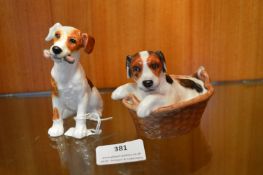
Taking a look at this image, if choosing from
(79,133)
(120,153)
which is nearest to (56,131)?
(79,133)

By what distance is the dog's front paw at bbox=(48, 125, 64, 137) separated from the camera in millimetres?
711

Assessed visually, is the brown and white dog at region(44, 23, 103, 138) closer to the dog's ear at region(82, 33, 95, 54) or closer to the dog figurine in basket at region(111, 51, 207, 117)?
the dog's ear at region(82, 33, 95, 54)

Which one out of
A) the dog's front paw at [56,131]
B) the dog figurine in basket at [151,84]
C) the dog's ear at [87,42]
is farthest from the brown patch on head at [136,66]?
the dog's front paw at [56,131]

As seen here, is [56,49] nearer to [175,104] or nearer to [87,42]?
[87,42]

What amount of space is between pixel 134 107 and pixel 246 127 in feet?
0.89

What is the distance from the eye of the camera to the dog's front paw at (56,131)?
71 cm

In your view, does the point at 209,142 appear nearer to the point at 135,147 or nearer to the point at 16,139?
the point at 135,147

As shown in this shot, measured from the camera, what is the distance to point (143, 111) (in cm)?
59

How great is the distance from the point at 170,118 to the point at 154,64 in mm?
108

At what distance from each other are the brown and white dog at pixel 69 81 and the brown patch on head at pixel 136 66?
0.12m

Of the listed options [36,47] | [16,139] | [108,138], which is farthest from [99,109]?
[36,47]

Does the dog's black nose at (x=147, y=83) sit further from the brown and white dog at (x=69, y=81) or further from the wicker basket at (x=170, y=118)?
the brown and white dog at (x=69, y=81)

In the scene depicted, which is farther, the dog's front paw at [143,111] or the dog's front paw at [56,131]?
the dog's front paw at [56,131]

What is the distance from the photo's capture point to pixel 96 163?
0.61 metres
